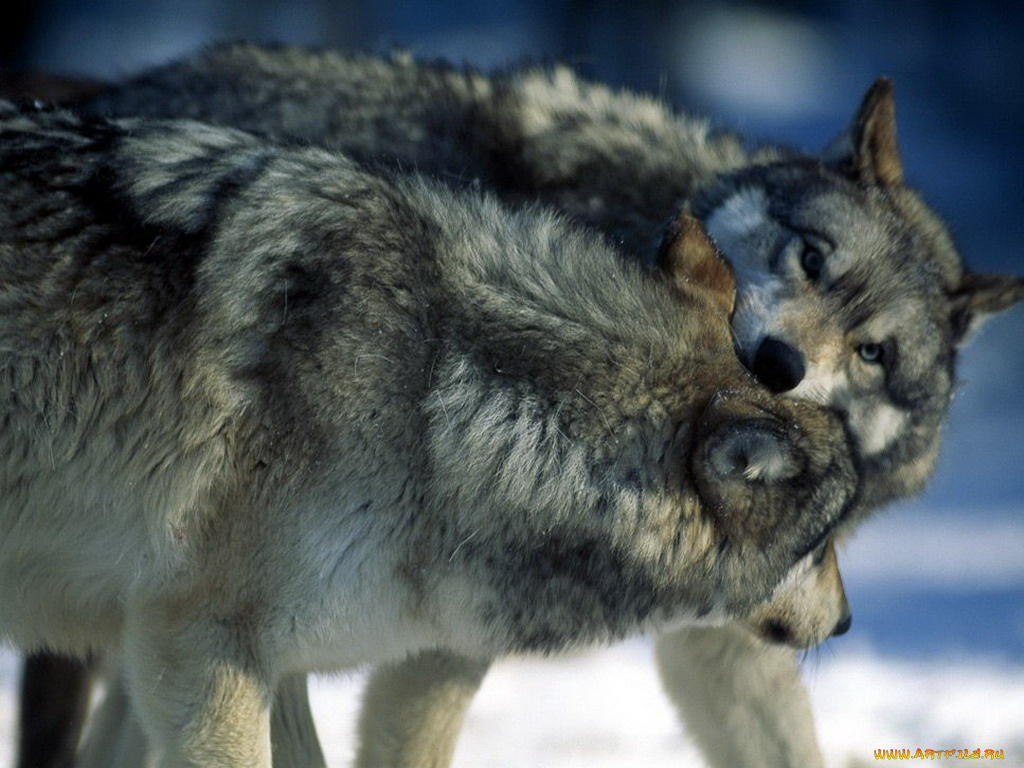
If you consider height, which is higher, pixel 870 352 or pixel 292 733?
pixel 870 352

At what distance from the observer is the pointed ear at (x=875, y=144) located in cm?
440

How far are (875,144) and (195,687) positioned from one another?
9.43 ft

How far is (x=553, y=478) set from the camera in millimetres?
2998

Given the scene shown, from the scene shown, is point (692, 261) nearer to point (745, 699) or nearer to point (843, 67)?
point (745, 699)

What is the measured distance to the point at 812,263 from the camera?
407 cm

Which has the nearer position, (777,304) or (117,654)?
(117,654)

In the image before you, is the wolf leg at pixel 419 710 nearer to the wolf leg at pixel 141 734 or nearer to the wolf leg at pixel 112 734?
the wolf leg at pixel 141 734

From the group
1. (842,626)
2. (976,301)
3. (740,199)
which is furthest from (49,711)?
(976,301)

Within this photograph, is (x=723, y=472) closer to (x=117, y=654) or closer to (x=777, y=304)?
(x=777, y=304)

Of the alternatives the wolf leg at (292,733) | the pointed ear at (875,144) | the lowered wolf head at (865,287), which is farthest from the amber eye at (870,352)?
the wolf leg at (292,733)

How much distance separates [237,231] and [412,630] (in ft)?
3.26

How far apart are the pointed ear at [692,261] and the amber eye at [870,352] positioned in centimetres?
91

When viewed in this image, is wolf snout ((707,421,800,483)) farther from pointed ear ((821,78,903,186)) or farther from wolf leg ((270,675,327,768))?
pointed ear ((821,78,903,186))

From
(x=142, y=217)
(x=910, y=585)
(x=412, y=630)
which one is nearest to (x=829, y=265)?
(x=412, y=630)
